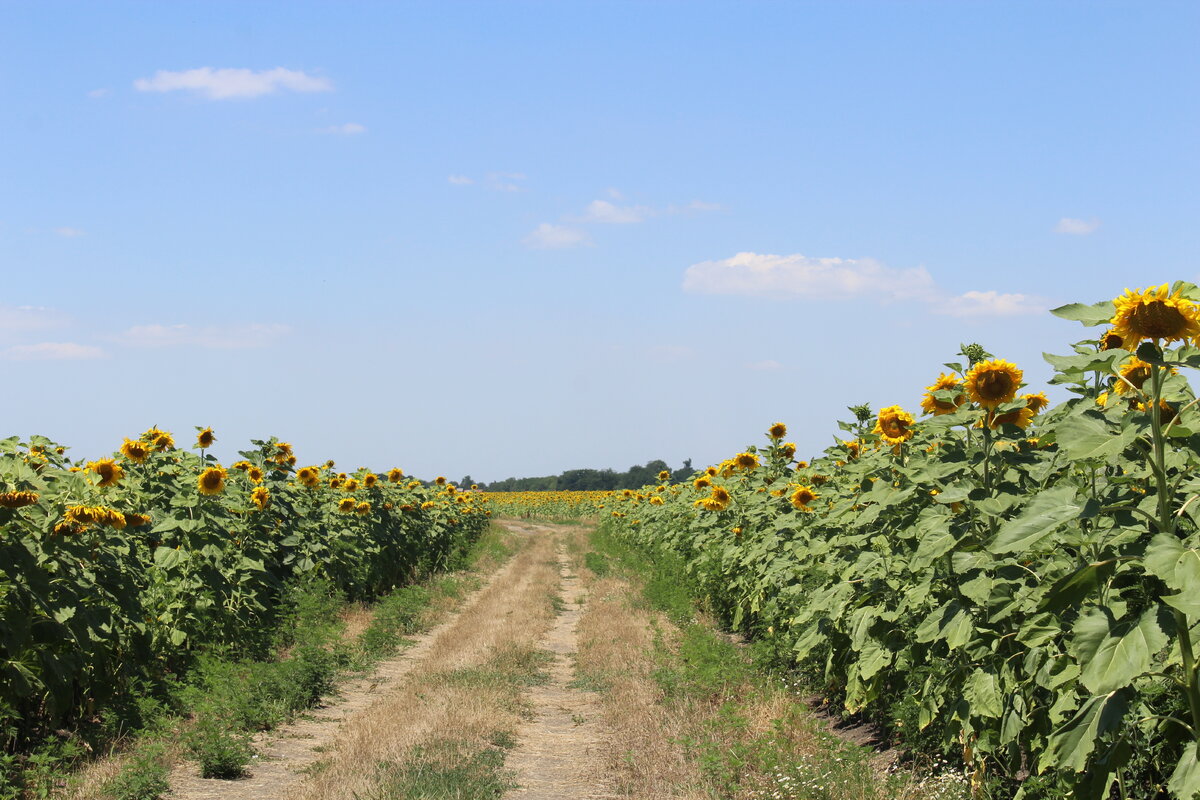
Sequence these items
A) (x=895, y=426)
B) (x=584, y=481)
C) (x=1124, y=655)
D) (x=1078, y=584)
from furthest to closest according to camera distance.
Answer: (x=584, y=481), (x=895, y=426), (x=1078, y=584), (x=1124, y=655)

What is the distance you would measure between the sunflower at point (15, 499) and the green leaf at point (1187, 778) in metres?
5.78

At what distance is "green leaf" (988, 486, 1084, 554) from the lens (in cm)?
305

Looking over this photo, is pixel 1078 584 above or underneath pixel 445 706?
above

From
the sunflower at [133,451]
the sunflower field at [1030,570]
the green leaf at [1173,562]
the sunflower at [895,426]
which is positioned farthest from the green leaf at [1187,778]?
the sunflower at [133,451]

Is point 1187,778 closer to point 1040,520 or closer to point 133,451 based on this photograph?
point 1040,520

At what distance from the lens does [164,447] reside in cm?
1100

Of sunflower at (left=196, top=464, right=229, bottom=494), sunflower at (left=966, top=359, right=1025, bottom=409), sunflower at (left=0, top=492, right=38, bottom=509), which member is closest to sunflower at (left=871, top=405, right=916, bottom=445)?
sunflower at (left=966, top=359, right=1025, bottom=409)

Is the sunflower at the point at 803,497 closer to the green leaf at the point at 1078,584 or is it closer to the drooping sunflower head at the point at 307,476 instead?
the green leaf at the point at 1078,584

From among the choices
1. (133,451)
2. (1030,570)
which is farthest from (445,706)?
(1030,570)

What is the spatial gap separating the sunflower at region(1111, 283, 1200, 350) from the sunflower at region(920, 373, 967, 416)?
225 centimetres

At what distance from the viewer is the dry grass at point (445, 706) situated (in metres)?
6.56

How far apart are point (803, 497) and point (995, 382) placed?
443cm

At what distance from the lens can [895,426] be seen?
6.71 m

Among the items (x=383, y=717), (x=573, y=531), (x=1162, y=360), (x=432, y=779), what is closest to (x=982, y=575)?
(x=1162, y=360)
